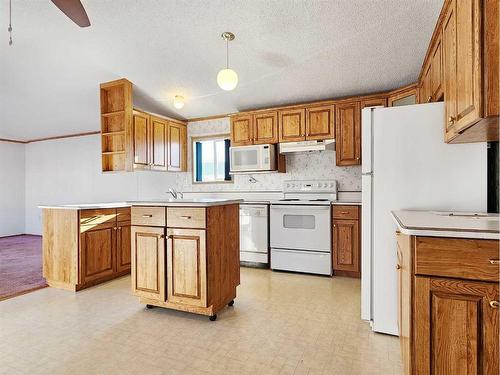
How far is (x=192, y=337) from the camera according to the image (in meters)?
2.11

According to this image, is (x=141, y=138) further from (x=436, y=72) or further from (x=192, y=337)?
(x=436, y=72)

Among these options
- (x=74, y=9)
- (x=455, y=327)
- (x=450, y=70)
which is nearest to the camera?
(x=455, y=327)

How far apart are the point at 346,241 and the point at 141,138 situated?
3.13 meters

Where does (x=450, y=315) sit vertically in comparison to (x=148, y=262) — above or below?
above

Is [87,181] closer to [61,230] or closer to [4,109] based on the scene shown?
[4,109]

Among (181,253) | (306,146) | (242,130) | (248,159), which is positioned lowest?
(181,253)

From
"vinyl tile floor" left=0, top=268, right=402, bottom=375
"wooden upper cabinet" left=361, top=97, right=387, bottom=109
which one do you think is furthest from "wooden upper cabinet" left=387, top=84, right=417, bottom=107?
"vinyl tile floor" left=0, top=268, right=402, bottom=375

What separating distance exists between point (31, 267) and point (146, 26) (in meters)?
3.56

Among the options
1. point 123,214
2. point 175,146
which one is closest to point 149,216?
point 123,214

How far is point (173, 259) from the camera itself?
7.93 ft

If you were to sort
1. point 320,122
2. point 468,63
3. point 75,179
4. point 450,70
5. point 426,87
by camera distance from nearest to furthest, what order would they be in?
point 468,63 → point 450,70 → point 426,87 → point 320,122 → point 75,179

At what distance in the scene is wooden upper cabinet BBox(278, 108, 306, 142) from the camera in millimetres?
3965

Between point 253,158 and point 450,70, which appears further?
point 253,158

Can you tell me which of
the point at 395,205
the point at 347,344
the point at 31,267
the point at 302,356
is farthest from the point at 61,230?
the point at 395,205
